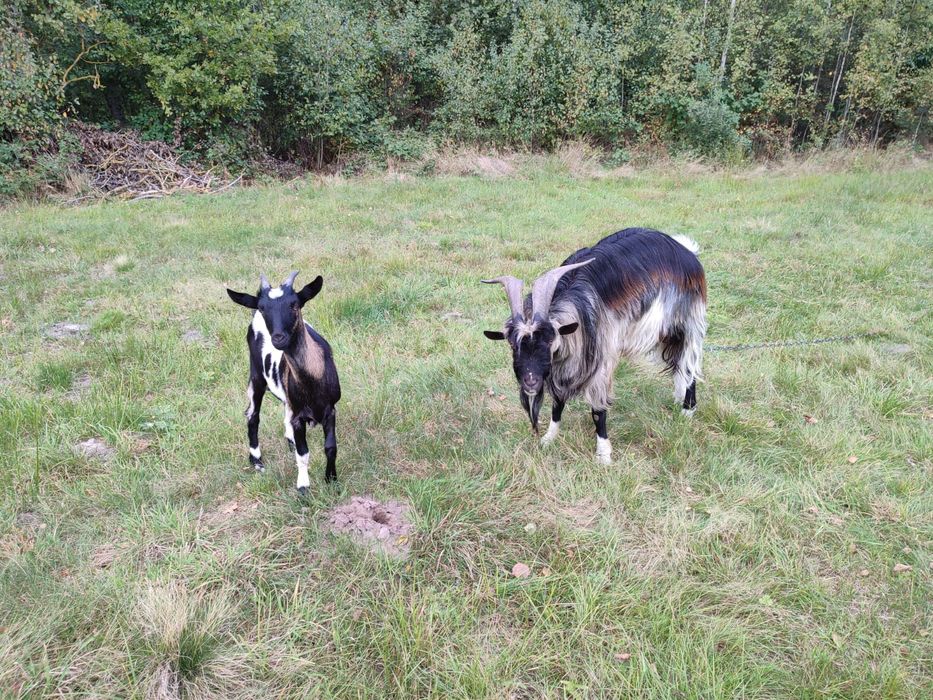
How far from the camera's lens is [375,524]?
3.01m

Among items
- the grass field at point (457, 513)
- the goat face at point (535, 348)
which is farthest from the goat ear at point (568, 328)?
the grass field at point (457, 513)

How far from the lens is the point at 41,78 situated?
10.6 m

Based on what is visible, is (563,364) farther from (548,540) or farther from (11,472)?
(11,472)

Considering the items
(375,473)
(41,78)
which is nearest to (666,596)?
(375,473)

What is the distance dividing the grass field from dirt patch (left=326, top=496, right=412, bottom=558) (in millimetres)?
67

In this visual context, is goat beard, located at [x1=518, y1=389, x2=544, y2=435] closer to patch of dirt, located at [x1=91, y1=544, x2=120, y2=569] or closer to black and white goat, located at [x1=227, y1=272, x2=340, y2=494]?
black and white goat, located at [x1=227, y1=272, x2=340, y2=494]

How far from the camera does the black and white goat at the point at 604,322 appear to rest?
3258mm

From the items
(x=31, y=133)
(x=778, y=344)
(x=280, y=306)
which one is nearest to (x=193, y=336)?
(x=280, y=306)

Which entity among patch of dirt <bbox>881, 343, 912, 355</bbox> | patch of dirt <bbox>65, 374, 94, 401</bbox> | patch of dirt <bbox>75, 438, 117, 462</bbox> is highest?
patch of dirt <bbox>881, 343, 912, 355</bbox>

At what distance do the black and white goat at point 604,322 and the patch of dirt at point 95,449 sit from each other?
2.61 m

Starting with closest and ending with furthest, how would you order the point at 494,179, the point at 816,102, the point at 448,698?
the point at 448,698, the point at 494,179, the point at 816,102

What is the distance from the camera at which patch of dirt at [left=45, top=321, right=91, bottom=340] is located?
5391mm

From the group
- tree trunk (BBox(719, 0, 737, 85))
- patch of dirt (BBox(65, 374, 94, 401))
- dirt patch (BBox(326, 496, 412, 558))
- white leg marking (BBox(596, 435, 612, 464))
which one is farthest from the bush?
tree trunk (BBox(719, 0, 737, 85))

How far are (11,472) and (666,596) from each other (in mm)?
3726
